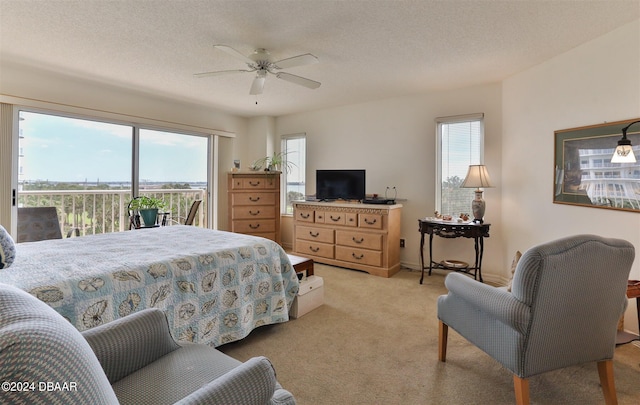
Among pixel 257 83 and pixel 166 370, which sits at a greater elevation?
pixel 257 83

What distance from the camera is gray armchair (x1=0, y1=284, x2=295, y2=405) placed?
480 mm

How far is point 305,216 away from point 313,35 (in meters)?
2.63

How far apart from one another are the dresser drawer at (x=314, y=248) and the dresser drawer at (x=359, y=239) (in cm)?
21

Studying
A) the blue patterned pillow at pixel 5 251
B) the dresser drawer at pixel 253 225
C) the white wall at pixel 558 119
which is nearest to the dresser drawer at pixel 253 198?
the dresser drawer at pixel 253 225

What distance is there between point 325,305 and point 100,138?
3.57 metres

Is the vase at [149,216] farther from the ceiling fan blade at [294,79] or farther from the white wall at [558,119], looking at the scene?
the white wall at [558,119]

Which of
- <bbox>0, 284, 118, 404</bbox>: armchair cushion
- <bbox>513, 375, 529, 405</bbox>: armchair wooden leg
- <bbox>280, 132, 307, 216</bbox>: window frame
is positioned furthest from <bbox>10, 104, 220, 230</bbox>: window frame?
<bbox>513, 375, 529, 405</bbox>: armchair wooden leg

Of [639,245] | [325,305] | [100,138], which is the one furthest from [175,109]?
[639,245]

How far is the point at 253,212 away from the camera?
192 inches

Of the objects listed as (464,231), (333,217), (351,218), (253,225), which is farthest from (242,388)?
(253,225)

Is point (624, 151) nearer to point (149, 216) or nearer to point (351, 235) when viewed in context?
point (351, 235)

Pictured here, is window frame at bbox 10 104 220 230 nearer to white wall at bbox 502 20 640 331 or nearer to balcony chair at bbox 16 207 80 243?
balcony chair at bbox 16 207 80 243

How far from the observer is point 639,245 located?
220 cm

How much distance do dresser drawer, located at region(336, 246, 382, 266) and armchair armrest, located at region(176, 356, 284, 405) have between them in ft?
10.1
